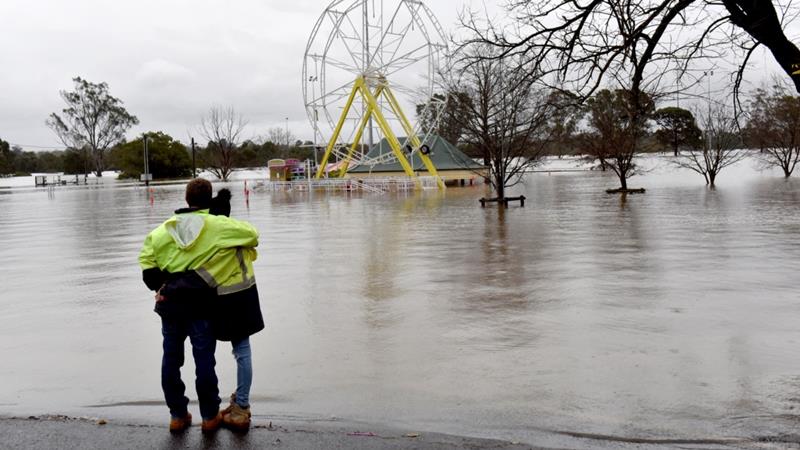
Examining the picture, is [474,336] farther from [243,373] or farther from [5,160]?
[5,160]

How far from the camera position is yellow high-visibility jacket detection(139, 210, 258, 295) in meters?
4.52

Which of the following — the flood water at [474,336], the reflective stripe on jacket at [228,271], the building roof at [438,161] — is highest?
the building roof at [438,161]

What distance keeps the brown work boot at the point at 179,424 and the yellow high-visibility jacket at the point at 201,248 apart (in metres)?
0.83

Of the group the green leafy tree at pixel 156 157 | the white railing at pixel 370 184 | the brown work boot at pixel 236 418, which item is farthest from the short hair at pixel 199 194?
the green leafy tree at pixel 156 157

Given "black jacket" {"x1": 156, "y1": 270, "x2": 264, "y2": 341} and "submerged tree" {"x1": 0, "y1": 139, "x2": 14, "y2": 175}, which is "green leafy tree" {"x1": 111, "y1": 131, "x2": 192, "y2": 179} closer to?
"submerged tree" {"x1": 0, "y1": 139, "x2": 14, "y2": 175}

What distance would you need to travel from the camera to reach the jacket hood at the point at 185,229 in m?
4.50

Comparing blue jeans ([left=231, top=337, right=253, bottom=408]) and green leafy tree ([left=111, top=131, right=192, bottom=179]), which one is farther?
green leafy tree ([left=111, top=131, right=192, bottom=179])

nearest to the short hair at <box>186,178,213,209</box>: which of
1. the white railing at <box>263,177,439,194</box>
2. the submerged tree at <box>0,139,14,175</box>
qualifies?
the white railing at <box>263,177,439,194</box>

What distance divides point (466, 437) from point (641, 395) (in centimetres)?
145

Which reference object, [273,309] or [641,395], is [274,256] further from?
[641,395]

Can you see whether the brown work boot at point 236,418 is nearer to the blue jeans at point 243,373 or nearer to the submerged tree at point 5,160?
the blue jeans at point 243,373

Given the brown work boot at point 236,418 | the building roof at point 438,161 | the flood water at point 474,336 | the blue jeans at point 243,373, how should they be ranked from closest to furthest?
the brown work boot at point 236,418 → the blue jeans at point 243,373 → the flood water at point 474,336 → the building roof at point 438,161

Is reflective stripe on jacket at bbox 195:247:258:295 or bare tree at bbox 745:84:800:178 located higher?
bare tree at bbox 745:84:800:178

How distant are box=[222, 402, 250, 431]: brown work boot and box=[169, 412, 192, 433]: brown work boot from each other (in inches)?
9.0
